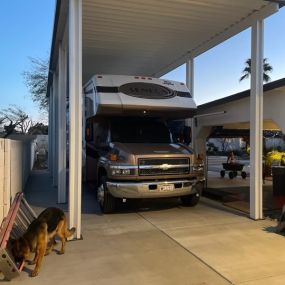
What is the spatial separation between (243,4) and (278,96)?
231cm

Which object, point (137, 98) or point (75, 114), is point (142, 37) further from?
point (75, 114)

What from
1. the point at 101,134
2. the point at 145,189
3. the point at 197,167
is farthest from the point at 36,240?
the point at 101,134

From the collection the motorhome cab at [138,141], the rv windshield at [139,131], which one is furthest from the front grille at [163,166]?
the rv windshield at [139,131]

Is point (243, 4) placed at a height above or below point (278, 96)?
above

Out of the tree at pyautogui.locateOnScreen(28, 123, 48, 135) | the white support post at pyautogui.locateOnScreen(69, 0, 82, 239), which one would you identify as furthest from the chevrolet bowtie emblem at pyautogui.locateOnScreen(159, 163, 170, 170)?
the tree at pyautogui.locateOnScreen(28, 123, 48, 135)

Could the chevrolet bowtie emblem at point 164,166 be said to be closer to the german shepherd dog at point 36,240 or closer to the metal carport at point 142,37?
the metal carport at point 142,37

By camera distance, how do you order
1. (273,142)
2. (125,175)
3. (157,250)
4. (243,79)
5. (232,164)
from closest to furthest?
(157,250)
(125,175)
(232,164)
(273,142)
(243,79)

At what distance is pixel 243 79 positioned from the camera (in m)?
39.8

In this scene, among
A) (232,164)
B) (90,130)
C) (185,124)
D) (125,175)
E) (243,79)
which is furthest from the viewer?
(243,79)

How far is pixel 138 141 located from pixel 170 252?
431 centimetres

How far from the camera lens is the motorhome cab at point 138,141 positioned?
8.55 metres

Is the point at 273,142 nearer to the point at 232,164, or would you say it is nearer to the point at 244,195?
the point at 232,164

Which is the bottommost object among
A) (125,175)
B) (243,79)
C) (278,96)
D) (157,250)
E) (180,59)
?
(157,250)

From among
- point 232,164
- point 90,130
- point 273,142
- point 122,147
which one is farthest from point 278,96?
point 273,142
